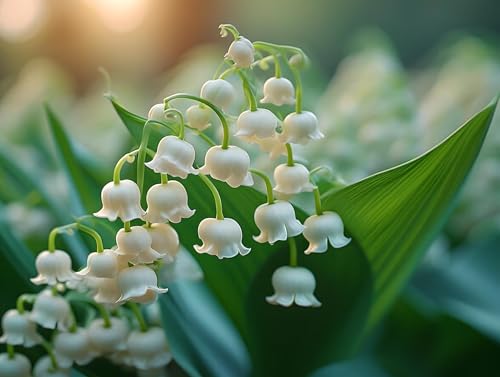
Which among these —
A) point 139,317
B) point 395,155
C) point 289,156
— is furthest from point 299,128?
point 395,155

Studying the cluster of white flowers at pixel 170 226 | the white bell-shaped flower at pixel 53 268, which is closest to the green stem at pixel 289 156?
the cluster of white flowers at pixel 170 226

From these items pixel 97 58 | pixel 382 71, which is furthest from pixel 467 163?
pixel 97 58

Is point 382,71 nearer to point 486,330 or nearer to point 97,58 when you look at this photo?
point 486,330

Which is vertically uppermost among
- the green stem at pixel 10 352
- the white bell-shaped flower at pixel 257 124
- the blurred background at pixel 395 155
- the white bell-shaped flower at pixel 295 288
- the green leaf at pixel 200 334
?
the white bell-shaped flower at pixel 257 124

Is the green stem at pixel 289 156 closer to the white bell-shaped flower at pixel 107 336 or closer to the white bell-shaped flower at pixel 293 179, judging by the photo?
the white bell-shaped flower at pixel 293 179

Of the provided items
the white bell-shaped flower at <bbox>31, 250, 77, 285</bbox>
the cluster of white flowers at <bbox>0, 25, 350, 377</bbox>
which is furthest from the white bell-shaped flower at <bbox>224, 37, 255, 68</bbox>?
the white bell-shaped flower at <bbox>31, 250, 77, 285</bbox>

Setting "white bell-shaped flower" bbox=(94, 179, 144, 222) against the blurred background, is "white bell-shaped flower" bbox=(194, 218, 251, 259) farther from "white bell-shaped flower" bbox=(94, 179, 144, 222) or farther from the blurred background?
the blurred background

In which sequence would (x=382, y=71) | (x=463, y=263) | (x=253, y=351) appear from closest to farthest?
(x=253, y=351) < (x=463, y=263) < (x=382, y=71)

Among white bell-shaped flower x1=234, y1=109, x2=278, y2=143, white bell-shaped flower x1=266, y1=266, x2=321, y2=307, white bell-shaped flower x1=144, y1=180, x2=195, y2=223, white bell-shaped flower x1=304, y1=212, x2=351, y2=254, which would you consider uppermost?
white bell-shaped flower x1=234, y1=109, x2=278, y2=143
